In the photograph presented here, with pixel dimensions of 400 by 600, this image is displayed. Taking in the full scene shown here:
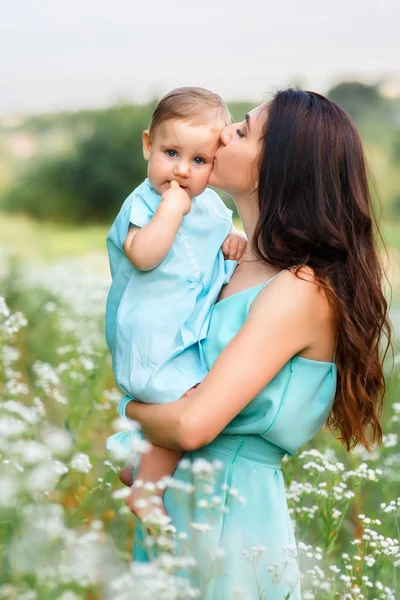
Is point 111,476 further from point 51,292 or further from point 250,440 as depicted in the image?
point 51,292

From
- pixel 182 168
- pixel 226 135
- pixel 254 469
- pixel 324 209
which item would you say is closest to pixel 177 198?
pixel 182 168

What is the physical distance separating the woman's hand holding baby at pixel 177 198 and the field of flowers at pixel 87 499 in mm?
612

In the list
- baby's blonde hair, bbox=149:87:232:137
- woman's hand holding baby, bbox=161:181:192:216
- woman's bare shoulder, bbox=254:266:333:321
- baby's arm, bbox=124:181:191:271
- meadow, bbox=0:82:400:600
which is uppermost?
baby's blonde hair, bbox=149:87:232:137

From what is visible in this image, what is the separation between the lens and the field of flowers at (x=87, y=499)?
1510mm

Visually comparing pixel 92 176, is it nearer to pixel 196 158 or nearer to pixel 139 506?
pixel 196 158

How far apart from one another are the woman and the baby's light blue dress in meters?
0.05

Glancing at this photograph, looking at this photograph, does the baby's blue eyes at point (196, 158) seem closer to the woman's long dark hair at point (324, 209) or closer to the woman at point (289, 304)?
the woman at point (289, 304)

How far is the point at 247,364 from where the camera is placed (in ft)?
6.56

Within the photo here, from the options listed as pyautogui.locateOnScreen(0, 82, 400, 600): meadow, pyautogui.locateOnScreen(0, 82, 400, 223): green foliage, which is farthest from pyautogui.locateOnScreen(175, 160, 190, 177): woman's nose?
pyautogui.locateOnScreen(0, 82, 400, 223): green foliage

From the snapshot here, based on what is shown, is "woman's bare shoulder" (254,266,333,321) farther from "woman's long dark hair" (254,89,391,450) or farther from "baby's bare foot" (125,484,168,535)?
"baby's bare foot" (125,484,168,535)

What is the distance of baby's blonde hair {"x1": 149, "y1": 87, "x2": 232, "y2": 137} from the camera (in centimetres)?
229

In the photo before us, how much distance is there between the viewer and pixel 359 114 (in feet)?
37.8

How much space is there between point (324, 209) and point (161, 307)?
47cm

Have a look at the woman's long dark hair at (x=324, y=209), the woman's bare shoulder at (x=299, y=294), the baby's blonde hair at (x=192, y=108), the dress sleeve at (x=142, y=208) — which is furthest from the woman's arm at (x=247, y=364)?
the baby's blonde hair at (x=192, y=108)
